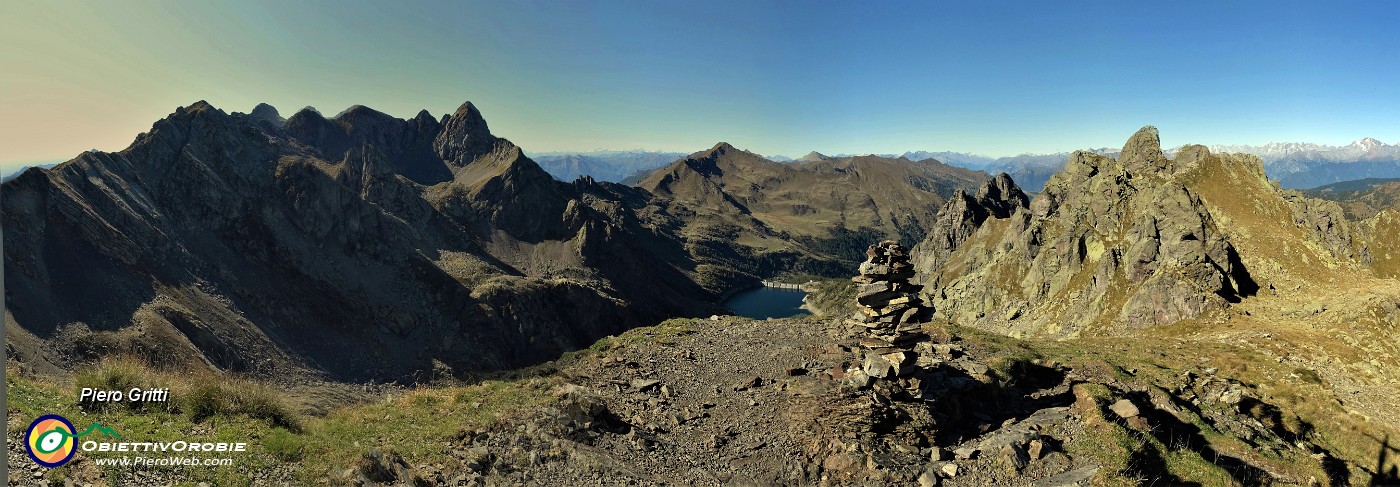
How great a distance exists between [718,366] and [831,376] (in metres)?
7.65

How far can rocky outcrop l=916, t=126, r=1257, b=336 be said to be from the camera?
216 feet

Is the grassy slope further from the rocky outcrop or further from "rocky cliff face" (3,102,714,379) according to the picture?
"rocky cliff face" (3,102,714,379)

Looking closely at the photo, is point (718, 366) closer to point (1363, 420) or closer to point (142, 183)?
point (1363, 420)

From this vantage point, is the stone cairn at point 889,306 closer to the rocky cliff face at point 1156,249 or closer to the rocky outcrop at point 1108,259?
the rocky cliff face at point 1156,249

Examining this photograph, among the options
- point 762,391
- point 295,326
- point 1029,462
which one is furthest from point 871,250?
point 295,326

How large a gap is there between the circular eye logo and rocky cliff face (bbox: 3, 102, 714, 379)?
90002 mm

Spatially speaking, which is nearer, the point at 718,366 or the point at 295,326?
the point at 718,366

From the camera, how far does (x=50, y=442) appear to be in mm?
13836

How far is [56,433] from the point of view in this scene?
45.8ft

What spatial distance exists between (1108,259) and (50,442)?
111 metres

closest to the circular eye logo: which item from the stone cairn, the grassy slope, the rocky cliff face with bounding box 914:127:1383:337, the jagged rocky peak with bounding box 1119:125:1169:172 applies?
the grassy slope

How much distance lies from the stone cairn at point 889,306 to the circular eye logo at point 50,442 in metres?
27.4

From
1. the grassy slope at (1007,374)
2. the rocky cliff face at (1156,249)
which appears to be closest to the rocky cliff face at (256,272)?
the grassy slope at (1007,374)

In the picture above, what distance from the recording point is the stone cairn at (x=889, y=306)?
2830 cm
